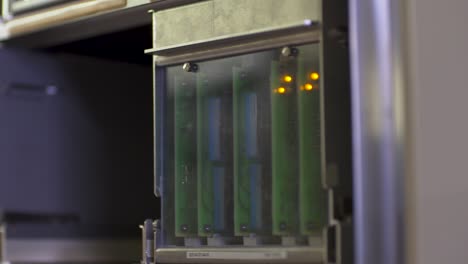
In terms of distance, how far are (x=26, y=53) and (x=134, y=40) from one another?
9.1 inches

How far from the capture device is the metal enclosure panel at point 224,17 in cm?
152

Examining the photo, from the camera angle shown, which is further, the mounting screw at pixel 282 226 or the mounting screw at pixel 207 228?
the mounting screw at pixel 207 228

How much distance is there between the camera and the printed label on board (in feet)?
4.92

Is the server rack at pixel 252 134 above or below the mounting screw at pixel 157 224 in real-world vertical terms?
above

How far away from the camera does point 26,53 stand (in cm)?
210

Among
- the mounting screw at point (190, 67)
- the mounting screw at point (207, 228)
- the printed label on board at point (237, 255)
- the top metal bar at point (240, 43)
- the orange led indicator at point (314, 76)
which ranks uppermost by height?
the top metal bar at point (240, 43)

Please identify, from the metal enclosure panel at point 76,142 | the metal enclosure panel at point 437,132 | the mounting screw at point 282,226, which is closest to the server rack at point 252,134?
the mounting screw at point 282,226

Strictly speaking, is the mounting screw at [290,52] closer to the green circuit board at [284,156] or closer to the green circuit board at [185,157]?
the green circuit board at [284,156]

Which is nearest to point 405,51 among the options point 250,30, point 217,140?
point 250,30

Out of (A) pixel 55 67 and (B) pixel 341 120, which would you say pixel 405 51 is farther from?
(A) pixel 55 67

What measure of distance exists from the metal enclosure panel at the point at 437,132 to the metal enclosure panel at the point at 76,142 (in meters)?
0.91

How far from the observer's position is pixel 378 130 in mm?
1400

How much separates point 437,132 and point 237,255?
14.7 inches

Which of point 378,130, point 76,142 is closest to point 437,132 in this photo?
point 378,130
